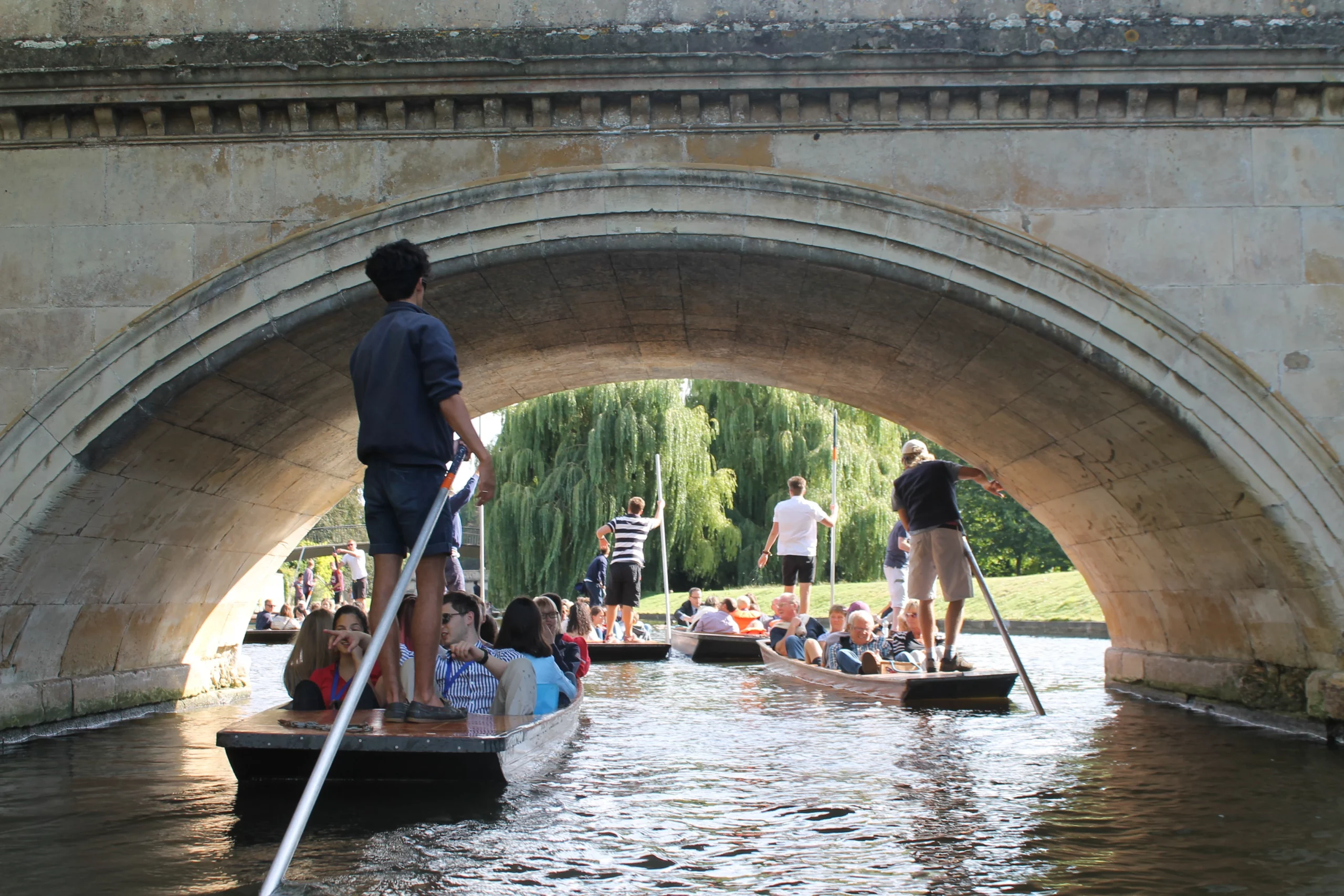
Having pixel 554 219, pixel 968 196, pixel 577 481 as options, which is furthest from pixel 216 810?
pixel 577 481

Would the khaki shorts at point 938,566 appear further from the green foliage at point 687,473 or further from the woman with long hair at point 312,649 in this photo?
the green foliage at point 687,473

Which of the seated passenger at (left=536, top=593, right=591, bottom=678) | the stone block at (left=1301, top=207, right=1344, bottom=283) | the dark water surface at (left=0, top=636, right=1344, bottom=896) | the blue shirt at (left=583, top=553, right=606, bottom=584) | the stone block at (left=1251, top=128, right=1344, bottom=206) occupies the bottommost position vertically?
the dark water surface at (left=0, top=636, right=1344, bottom=896)

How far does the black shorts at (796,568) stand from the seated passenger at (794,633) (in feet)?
1.00

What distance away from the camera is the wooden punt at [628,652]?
10.7m

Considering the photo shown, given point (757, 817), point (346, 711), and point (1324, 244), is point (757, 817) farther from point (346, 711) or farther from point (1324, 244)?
point (1324, 244)

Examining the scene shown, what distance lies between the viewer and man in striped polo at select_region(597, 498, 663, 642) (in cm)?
1113

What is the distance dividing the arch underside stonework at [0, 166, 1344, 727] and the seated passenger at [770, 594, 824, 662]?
1876 millimetres

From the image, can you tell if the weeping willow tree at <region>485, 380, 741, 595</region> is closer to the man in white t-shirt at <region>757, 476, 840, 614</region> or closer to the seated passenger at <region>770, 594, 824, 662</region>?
the man in white t-shirt at <region>757, 476, 840, 614</region>

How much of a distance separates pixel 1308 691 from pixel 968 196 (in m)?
2.54

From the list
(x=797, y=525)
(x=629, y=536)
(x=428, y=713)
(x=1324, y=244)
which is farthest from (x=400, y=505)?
(x=629, y=536)

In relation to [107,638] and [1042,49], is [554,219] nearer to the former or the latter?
[1042,49]

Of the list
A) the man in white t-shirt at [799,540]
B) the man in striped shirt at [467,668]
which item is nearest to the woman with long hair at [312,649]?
the man in striped shirt at [467,668]

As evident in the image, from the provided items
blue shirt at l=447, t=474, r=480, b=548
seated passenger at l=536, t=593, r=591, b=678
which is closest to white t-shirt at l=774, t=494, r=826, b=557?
blue shirt at l=447, t=474, r=480, b=548

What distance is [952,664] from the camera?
6.98m
